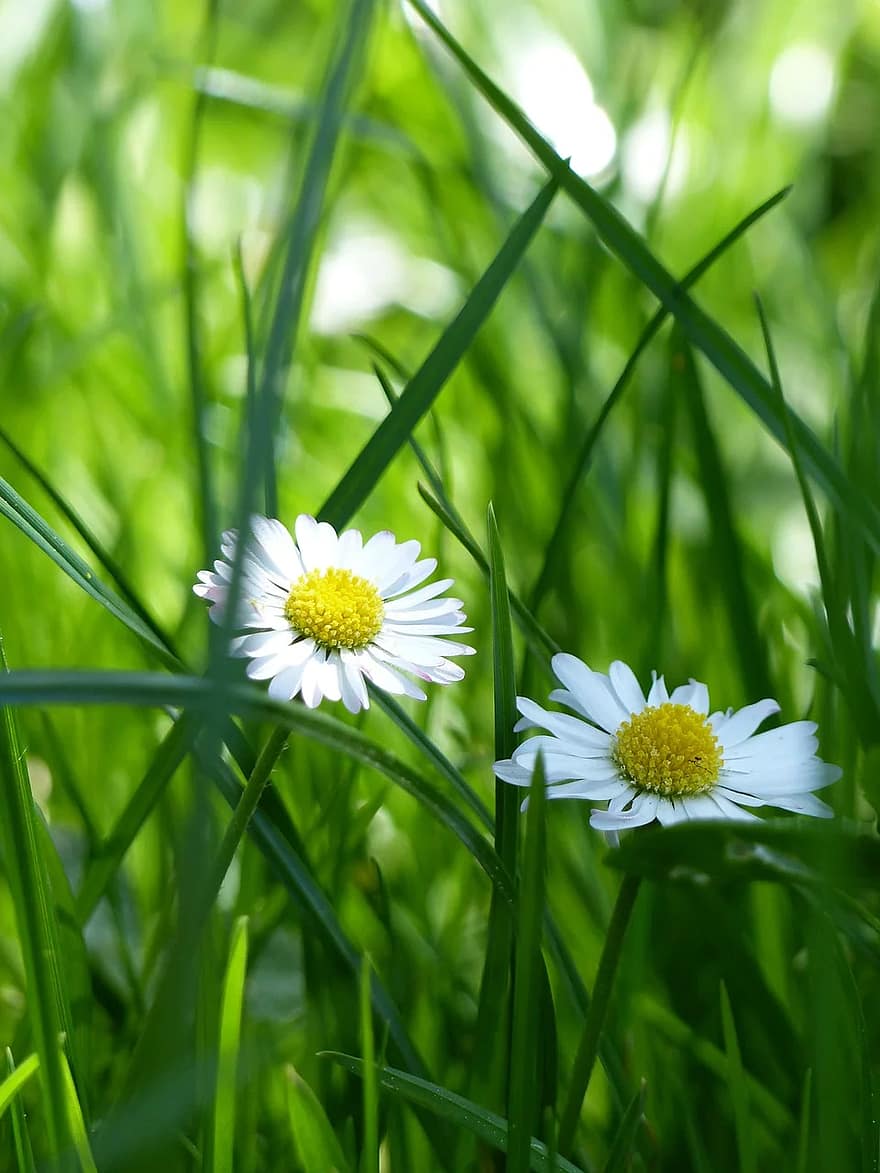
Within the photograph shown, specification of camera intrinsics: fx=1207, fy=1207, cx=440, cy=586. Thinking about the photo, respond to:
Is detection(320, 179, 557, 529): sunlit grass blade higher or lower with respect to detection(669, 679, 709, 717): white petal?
higher

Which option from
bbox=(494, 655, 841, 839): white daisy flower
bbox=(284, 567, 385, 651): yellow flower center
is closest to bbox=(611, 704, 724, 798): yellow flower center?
bbox=(494, 655, 841, 839): white daisy flower

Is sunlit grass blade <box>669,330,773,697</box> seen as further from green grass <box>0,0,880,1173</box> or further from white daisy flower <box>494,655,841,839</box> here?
white daisy flower <box>494,655,841,839</box>

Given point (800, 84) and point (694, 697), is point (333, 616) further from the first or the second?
point (800, 84)

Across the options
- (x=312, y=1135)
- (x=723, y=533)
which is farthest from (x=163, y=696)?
(x=723, y=533)

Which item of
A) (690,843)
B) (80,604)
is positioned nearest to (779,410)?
(690,843)

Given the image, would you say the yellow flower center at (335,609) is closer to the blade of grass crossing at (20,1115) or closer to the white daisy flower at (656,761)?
the white daisy flower at (656,761)

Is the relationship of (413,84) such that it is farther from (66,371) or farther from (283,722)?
(283,722)
